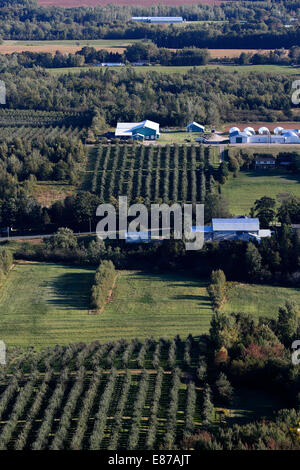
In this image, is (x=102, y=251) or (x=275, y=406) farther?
(x=102, y=251)

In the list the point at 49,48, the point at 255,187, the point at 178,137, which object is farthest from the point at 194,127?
the point at 49,48

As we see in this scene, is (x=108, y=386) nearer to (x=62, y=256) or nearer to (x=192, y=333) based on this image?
(x=192, y=333)

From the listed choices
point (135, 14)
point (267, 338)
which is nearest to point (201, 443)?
point (267, 338)

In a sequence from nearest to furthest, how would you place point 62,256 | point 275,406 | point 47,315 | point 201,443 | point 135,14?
point 201,443 < point 275,406 < point 47,315 < point 62,256 < point 135,14

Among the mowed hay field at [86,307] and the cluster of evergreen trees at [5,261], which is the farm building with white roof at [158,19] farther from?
the mowed hay field at [86,307]

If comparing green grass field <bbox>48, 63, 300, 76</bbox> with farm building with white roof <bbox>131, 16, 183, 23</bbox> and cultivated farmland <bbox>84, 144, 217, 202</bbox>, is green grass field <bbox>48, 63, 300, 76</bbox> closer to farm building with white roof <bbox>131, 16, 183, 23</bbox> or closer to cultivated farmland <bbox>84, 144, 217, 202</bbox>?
cultivated farmland <bbox>84, 144, 217, 202</bbox>

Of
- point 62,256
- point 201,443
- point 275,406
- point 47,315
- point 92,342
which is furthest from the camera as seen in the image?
point 62,256

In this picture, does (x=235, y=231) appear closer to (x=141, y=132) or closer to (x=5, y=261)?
(x=5, y=261)

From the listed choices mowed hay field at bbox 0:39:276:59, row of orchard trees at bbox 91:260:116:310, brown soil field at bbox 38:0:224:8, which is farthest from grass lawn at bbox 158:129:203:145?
brown soil field at bbox 38:0:224:8
